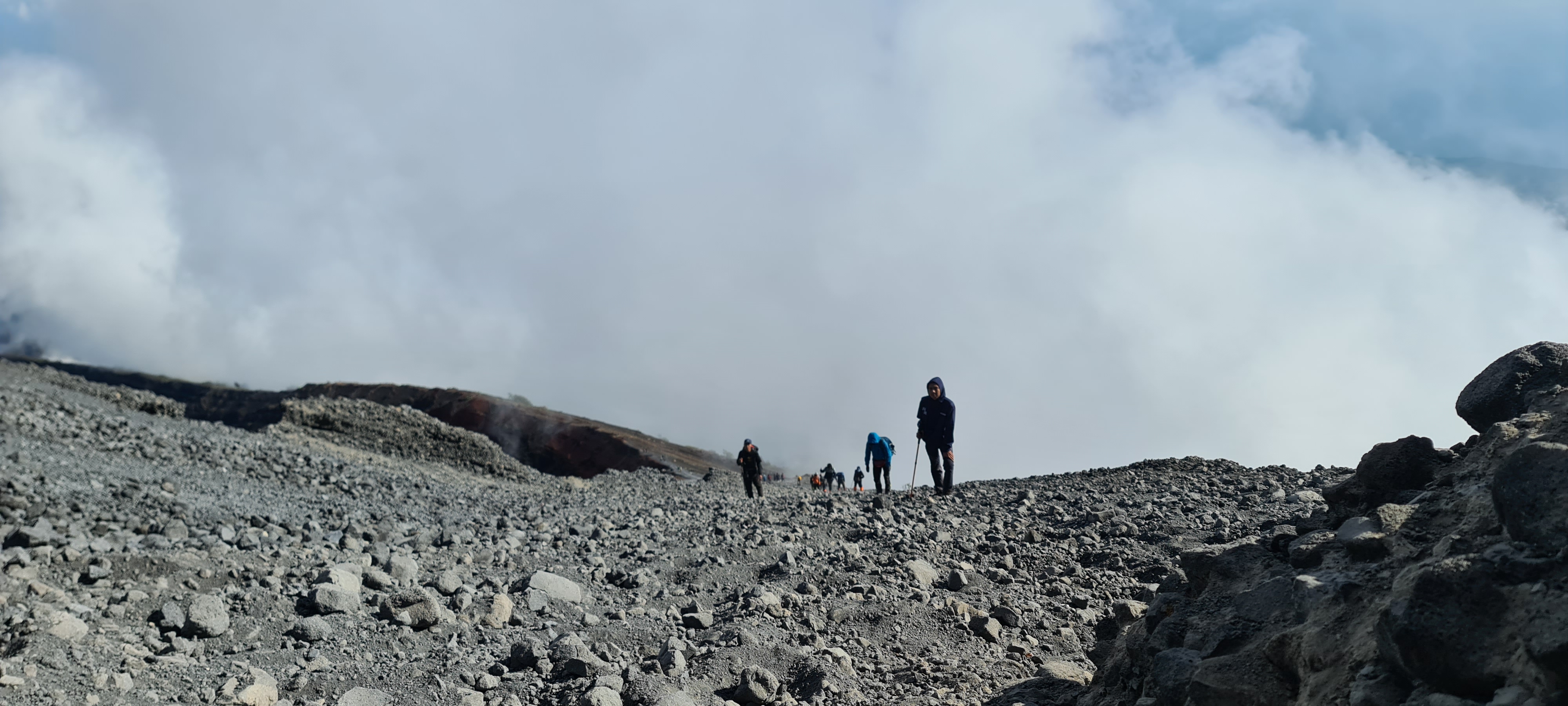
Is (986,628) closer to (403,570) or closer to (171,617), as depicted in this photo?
(403,570)

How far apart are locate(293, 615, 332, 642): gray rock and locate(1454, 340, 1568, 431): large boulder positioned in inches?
307

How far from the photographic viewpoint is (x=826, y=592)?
26.2 ft

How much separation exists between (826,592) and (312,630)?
4191mm

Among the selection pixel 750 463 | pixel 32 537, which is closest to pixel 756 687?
pixel 32 537

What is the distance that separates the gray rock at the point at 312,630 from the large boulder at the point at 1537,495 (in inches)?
285

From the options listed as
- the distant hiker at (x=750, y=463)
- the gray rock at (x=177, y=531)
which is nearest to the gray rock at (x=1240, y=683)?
the gray rock at (x=177, y=531)

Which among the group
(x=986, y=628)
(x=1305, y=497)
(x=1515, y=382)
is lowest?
(x=986, y=628)

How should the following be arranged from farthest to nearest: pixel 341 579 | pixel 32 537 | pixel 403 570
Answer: pixel 403 570
pixel 32 537
pixel 341 579

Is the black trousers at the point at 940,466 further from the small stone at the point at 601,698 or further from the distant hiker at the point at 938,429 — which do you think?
the small stone at the point at 601,698

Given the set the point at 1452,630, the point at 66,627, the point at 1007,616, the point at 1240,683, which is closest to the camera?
the point at 1452,630

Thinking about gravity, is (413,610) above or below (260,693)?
above

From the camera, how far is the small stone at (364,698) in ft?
18.8

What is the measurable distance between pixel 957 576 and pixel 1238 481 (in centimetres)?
718

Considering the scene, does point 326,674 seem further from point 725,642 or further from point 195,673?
point 725,642
